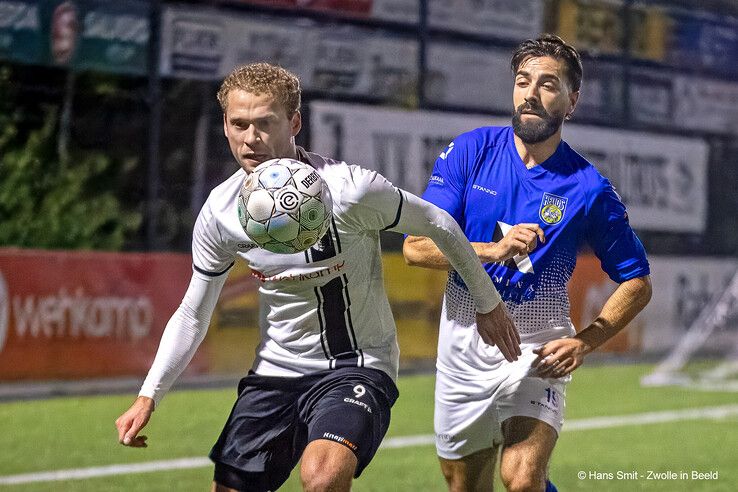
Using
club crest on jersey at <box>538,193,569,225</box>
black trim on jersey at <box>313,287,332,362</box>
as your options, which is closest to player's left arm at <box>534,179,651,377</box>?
club crest on jersey at <box>538,193,569,225</box>

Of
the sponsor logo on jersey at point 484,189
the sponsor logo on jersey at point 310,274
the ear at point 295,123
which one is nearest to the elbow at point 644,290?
the sponsor logo on jersey at point 484,189

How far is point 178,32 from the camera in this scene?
16297 mm

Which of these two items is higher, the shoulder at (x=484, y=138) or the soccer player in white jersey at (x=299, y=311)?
the shoulder at (x=484, y=138)

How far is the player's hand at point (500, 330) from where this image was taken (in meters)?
5.60

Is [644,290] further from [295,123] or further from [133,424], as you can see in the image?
[133,424]

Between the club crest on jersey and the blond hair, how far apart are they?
1.20 meters

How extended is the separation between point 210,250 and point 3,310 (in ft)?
25.8

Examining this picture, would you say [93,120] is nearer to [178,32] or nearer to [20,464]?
[178,32]

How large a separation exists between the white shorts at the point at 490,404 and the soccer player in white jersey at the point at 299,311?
1.19 feet

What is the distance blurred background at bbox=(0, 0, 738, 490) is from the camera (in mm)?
13914

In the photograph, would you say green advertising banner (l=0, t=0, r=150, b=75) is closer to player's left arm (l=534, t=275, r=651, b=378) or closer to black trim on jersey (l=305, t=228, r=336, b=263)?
black trim on jersey (l=305, t=228, r=336, b=263)

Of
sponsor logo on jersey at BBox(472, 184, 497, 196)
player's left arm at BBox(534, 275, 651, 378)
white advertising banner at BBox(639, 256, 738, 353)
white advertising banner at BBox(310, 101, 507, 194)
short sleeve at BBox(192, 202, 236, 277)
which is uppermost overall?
sponsor logo on jersey at BBox(472, 184, 497, 196)

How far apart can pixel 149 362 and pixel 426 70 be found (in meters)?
6.53

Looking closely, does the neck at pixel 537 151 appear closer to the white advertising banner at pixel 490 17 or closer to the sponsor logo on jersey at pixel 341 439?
the sponsor logo on jersey at pixel 341 439
